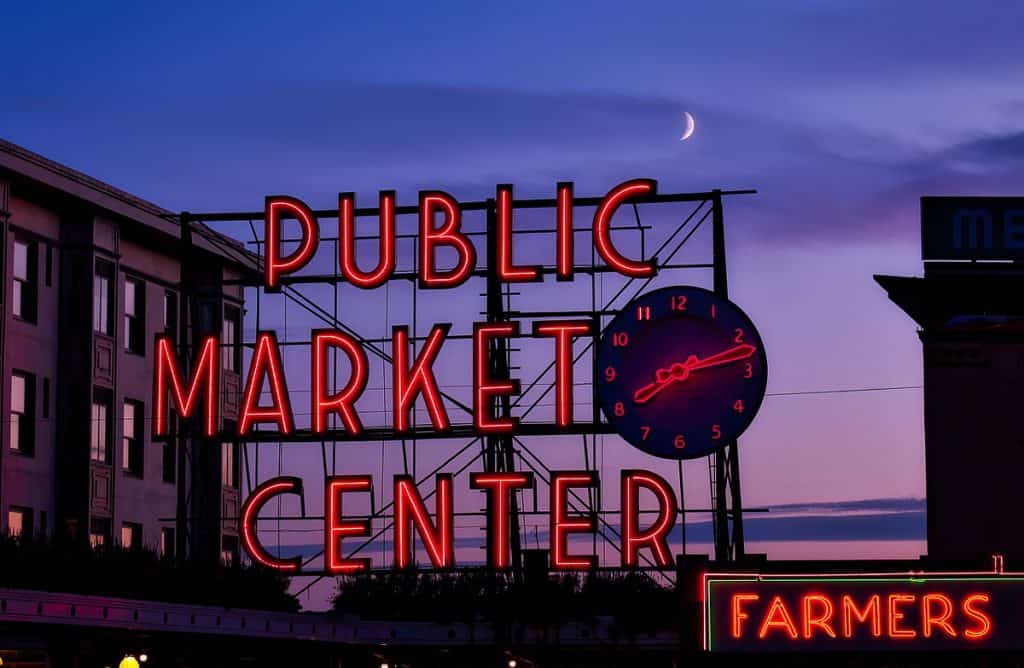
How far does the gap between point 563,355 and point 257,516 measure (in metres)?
7.06

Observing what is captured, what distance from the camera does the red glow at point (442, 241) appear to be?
38531 mm

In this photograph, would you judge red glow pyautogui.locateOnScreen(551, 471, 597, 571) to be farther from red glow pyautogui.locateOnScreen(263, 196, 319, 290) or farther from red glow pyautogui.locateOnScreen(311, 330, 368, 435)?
red glow pyautogui.locateOnScreen(263, 196, 319, 290)

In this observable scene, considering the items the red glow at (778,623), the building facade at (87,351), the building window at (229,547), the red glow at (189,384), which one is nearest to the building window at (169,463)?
the building facade at (87,351)

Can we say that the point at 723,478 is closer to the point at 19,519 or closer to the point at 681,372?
the point at 681,372

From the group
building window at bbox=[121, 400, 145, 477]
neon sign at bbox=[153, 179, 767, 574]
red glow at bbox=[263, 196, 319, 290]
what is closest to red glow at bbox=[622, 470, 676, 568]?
neon sign at bbox=[153, 179, 767, 574]

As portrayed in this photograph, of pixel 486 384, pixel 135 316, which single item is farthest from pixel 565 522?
pixel 135 316

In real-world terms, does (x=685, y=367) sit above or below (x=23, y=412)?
above

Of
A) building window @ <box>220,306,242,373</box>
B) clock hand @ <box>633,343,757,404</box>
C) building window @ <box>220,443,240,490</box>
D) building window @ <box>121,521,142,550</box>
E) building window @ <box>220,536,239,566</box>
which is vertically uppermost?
building window @ <box>220,306,242,373</box>

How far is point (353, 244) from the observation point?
38.8 m

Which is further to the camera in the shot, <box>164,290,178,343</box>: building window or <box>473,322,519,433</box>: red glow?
<box>164,290,178,343</box>: building window

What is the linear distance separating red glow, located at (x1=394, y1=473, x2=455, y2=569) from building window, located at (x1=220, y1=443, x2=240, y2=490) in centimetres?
1610

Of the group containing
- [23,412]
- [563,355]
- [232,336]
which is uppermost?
[232,336]

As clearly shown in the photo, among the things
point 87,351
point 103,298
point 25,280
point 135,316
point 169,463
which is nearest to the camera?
point 25,280

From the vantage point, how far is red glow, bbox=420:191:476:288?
38.5m
